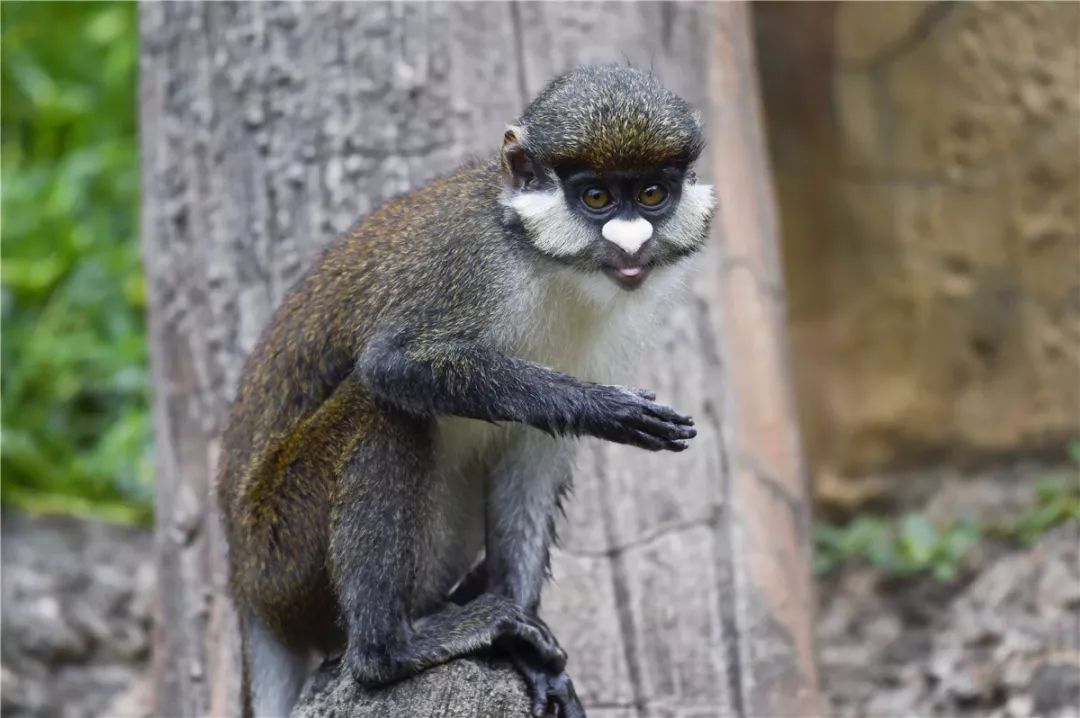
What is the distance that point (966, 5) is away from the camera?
7141 millimetres

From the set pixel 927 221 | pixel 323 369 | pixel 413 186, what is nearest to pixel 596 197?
pixel 323 369

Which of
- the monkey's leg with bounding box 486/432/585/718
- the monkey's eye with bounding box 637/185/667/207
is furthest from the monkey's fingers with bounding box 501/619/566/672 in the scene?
the monkey's eye with bounding box 637/185/667/207

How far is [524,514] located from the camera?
4.29 meters

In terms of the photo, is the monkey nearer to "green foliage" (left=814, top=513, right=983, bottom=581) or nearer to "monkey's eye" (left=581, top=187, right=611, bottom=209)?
"monkey's eye" (left=581, top=187, right=611, bottom=209)

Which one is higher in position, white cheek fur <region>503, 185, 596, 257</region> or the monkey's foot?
white cheek fur <region>503, 185, 596, 257</region>

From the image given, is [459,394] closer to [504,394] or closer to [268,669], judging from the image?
[504,394]

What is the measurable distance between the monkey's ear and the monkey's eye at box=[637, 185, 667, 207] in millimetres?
312

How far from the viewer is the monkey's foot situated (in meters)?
3.92

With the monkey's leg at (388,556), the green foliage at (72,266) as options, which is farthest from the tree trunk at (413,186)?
the green foliage at (72,266)

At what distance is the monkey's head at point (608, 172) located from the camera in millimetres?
3658

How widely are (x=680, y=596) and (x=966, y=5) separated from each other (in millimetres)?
3785

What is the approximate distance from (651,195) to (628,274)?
0.23 meters

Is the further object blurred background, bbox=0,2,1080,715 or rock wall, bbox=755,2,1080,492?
rock wall, bbox=755,2,1080,492

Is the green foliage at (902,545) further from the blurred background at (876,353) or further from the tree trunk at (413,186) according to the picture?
the tree trunk at (413,186)
